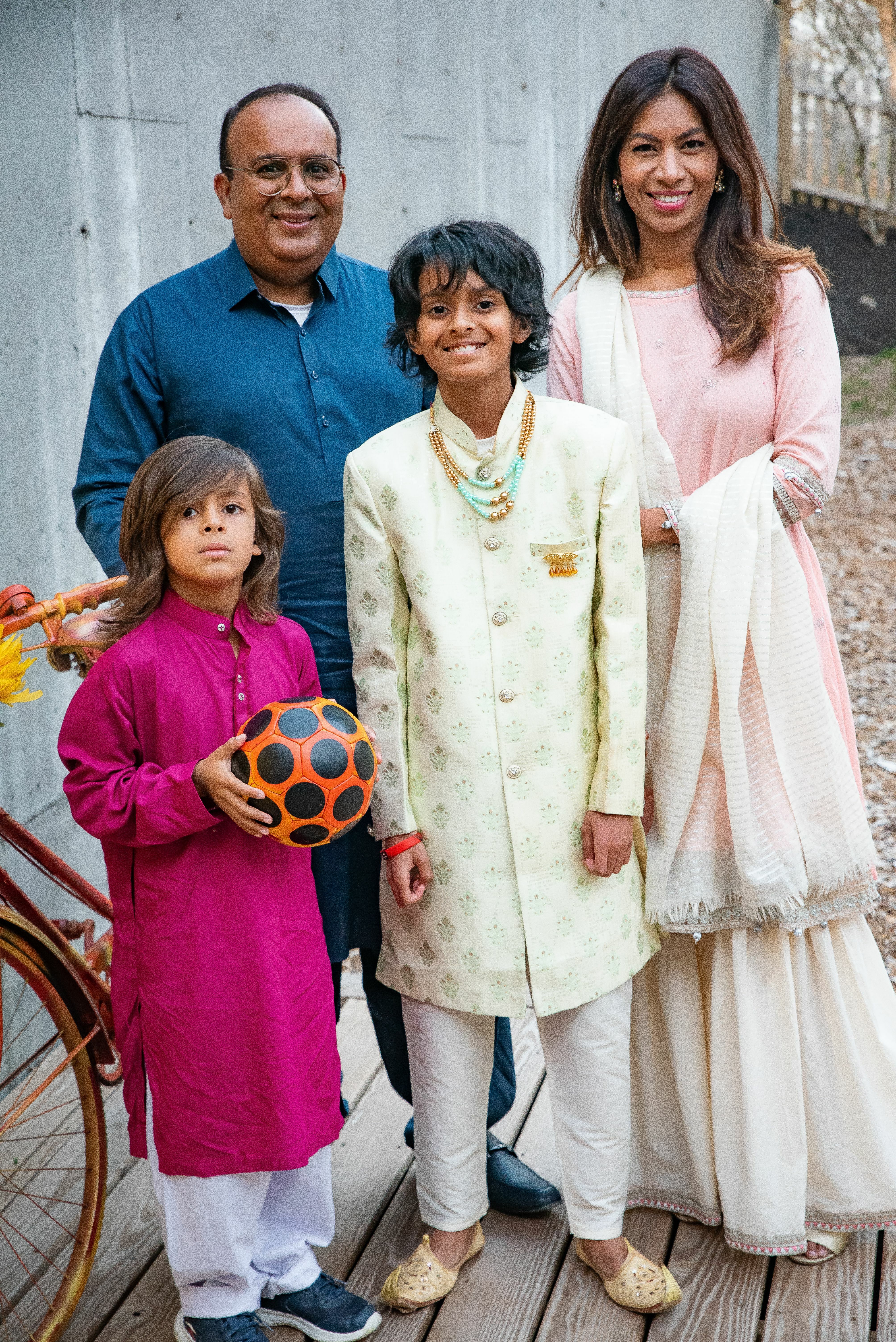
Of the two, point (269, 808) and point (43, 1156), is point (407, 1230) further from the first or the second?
point (269, 808)

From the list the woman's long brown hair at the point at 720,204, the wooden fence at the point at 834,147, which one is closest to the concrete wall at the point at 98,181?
the woman's long brown hair at the point at 720,204

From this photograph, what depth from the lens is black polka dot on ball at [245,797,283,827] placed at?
186 centimetres

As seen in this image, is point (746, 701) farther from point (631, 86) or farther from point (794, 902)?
point (631, 86)

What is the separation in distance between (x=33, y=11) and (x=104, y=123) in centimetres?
33

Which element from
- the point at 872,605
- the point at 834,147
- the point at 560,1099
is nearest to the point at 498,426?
the point at 560,1099

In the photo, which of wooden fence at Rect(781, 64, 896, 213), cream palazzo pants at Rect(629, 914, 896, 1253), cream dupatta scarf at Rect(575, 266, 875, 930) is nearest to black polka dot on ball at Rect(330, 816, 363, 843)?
cream dupatta scarf at Rect(575, 266, 875, 930)

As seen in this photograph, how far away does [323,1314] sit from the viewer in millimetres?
2191

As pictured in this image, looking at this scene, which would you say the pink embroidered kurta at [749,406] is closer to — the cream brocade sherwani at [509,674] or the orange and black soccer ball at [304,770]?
the cream brocade sherwani at [509,674]

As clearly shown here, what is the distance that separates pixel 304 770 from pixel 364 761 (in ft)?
0.38

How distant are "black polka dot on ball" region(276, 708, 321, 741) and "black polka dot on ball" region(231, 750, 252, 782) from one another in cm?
6

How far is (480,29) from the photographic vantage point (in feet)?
18.7

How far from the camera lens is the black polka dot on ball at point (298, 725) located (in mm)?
1857

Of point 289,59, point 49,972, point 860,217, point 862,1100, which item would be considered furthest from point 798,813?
point 860,217

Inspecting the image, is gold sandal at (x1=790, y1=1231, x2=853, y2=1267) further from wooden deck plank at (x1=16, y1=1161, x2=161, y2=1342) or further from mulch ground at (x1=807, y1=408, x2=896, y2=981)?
wooden deck plank at (x1=16, y1=1161, x2=161, y2=1342)
